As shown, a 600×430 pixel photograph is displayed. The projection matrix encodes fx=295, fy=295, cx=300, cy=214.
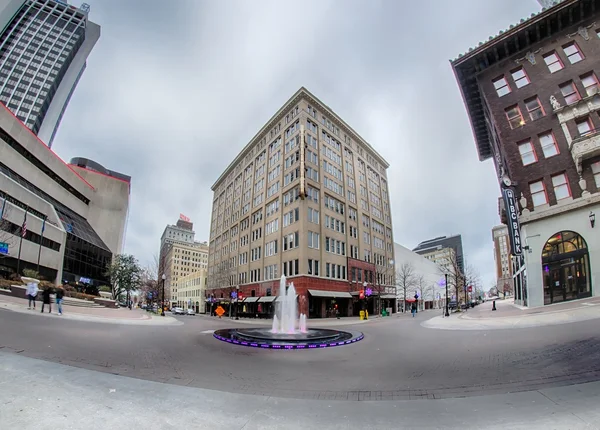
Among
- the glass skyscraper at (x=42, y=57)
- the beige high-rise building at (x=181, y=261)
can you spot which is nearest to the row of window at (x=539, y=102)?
the beige high-rise building at (x=181, y=261)

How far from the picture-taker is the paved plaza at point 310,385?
4086 millimetres

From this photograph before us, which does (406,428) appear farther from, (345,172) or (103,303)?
(345,172)

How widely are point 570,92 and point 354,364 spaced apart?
1215cm

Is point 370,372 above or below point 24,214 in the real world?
below

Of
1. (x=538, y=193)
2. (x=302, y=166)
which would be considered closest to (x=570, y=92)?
(x=538, y=193)

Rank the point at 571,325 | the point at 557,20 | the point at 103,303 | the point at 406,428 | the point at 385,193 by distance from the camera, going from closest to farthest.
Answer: the point at 406,428, the point at 571,325, the point at 557,20, the point at 103,303, the point at 385,193

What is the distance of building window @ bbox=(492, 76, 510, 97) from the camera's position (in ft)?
47.3

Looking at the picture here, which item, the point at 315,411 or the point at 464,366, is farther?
the point at 464,366

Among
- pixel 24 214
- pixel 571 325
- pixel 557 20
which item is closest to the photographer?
pixel 571 325

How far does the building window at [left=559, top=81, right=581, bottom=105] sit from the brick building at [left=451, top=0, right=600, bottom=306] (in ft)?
0.09

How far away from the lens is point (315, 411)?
15.2 ft

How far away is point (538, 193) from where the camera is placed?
35.0 feet

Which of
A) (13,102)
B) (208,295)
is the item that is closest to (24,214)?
(208,295)

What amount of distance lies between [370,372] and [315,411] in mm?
3531
